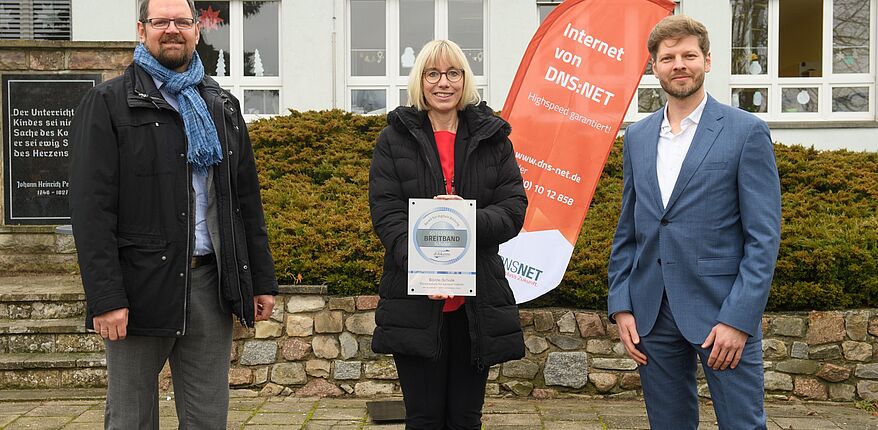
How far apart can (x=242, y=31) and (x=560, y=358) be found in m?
8.07

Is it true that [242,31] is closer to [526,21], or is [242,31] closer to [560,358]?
[526,21]

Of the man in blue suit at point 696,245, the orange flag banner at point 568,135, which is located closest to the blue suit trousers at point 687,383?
the man in blue suit at point 696,245

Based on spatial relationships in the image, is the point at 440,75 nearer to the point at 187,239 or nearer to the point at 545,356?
the point at 187,239

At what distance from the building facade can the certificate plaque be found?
8.76 meters

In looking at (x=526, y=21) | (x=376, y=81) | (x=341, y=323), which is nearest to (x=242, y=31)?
(x=376, y=81)

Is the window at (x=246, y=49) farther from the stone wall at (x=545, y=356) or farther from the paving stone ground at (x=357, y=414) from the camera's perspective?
the paving stone ground at (x=357, y=414)

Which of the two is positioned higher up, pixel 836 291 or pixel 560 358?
pixel 836 291

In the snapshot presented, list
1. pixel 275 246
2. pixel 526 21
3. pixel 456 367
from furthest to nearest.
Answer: pixel 526 21, pixel 275 246, pixel 456 367

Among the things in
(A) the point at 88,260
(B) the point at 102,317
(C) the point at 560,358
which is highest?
(A) the point at 88,260

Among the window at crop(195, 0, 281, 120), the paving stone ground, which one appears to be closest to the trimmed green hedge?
the paving stone ground

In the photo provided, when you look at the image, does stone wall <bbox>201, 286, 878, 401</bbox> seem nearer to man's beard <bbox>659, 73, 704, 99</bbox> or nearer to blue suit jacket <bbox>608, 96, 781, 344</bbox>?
blue suit jacket <bbox>608, 96, 781, 344</bbox>

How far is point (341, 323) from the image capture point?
6156 mm

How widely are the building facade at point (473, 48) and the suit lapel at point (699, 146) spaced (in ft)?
Answer: 28.9

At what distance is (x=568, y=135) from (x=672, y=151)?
2.63m
